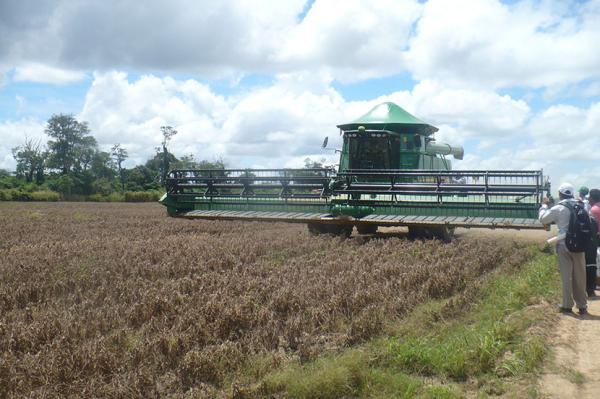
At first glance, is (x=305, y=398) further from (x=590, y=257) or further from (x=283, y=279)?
(x=590, y=257)

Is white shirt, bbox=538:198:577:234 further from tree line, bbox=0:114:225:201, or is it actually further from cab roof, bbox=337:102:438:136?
tree line, bbox=0:114:225:201

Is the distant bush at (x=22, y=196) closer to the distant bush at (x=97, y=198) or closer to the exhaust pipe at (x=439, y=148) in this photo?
the distant bush at (x=97, y=198)

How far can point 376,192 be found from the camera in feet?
44.5

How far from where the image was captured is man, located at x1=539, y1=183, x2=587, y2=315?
7332mm

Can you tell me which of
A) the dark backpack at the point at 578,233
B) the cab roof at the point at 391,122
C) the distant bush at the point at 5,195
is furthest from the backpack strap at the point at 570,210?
the distant bush at the point at 5,195

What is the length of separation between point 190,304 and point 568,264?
468 cm

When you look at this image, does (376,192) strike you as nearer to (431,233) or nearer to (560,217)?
(431,233)

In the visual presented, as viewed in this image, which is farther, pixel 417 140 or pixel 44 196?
Answer: pixel 44 196

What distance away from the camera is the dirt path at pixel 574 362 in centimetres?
454

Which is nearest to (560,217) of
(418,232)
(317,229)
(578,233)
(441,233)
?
(578,233)

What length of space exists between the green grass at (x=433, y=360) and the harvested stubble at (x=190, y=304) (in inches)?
10.7

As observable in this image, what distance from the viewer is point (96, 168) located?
83.8 meters

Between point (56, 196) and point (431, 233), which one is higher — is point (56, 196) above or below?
above

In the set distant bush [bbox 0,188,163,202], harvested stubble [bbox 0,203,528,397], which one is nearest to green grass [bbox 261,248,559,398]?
harvested stubble [bbox 0,203,528,397]
